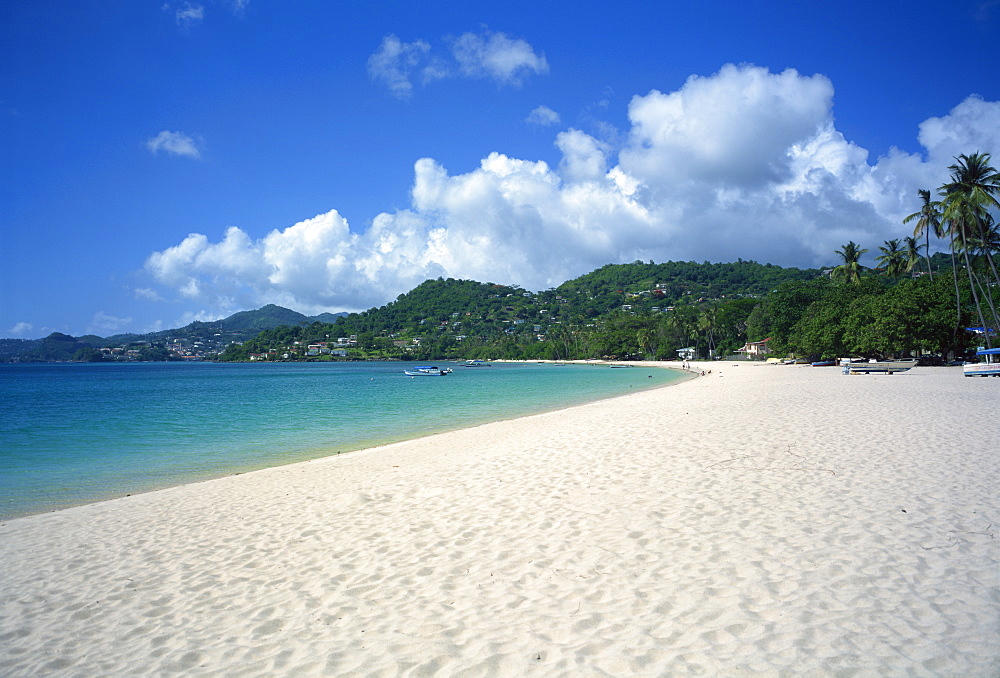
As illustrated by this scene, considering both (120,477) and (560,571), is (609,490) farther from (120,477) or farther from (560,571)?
(120,477)

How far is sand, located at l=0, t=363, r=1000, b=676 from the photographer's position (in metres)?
3.69

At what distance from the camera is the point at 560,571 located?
5000 millimetres

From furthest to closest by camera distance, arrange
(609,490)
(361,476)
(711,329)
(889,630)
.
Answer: (711,329)
(361,476)
(609,490)
(889,630)

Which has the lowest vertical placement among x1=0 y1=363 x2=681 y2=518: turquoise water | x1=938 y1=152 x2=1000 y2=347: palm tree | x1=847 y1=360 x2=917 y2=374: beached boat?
x1=0 y1=363 x2=681 y2=518: turquoise water

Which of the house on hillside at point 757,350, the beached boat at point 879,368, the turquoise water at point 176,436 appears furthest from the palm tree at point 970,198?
the house on hillside at point 757,350

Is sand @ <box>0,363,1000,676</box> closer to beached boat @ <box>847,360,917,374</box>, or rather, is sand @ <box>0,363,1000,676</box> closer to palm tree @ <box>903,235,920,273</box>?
beached boat @ <box>847,360,917,374</box>

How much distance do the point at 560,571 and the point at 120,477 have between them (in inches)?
471

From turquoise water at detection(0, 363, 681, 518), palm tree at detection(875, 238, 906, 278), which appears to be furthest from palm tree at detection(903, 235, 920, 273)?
turquoise water at detection(0, 363, 681, 518)

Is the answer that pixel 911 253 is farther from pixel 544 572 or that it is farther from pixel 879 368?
pixel 544 572

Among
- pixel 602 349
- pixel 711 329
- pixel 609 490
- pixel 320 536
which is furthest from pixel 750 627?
pixel 602 349

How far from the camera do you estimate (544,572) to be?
5004 millimetres

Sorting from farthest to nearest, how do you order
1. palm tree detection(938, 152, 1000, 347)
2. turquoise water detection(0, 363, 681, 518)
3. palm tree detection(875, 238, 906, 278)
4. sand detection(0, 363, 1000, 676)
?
palm tree detection(875, 238, 906, 278)
palm tree detection(938, 152, 1000, 347)
turquoise water detection(0, 363, 681, 518)
sand detection(0, 363, 1000, 676)

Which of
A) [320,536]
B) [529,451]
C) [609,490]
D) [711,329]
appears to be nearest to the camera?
[320,536]

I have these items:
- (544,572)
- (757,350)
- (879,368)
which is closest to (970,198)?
(879,368)
